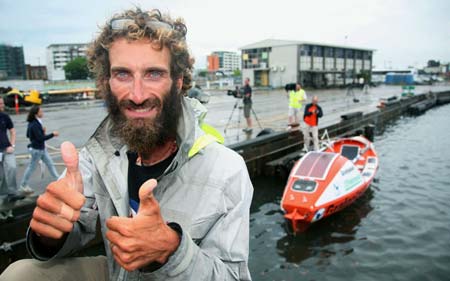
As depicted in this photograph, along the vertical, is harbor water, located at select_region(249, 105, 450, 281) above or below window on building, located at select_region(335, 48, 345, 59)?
below

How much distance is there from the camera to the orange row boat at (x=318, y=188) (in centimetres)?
928

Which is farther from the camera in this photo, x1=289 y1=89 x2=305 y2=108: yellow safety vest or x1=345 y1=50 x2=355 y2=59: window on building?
x1=345 y1=50 x2=355 y2=59: window on building

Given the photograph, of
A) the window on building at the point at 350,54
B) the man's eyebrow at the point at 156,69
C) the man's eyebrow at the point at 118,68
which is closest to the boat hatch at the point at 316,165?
the man's eyebrow at the point at 156,69

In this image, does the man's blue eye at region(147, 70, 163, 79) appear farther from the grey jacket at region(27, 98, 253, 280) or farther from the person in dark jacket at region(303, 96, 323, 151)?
the person in dark jacket at region(303, 96, 323, 151)

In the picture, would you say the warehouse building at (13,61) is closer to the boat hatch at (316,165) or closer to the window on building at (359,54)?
the window on building at (359,54)

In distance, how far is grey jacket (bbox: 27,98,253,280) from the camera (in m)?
1.79

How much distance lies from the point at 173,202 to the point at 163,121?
503 mm

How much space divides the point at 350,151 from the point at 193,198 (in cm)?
1299

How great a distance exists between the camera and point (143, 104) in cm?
205

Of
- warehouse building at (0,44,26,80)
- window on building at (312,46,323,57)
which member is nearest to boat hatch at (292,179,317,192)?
window on building at (312,46,323,57)

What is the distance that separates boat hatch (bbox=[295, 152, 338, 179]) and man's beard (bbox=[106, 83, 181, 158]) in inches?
331

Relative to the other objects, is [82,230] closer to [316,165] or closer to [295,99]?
[316,165]

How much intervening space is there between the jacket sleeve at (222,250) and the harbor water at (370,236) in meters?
6.59

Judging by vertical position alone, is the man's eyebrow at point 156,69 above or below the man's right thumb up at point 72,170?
above
